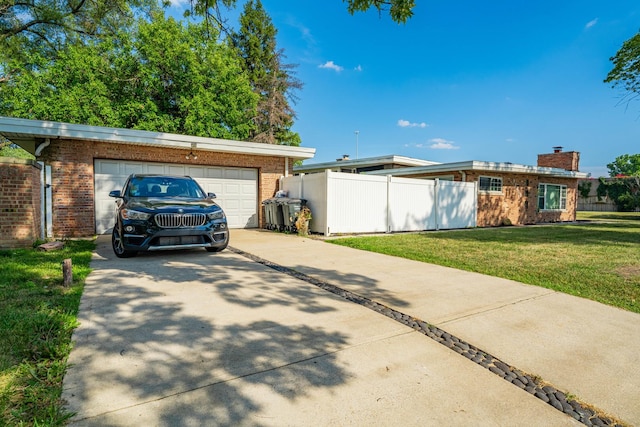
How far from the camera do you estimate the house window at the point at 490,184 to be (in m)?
16.1

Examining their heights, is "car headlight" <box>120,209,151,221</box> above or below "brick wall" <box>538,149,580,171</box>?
below

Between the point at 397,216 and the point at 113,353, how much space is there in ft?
33.8

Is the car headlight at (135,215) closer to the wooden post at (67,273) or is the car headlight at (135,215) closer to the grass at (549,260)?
the wooden post at (67,273)

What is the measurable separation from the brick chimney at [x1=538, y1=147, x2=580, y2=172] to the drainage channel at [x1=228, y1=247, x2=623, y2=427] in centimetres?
2298

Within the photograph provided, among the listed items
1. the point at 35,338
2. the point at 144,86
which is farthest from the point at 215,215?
the point at 144,86

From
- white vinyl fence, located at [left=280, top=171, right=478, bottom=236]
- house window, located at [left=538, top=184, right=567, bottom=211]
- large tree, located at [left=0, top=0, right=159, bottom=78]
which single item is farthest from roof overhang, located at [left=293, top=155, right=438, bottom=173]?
large tree, located at [left=0, top=0, right=159, bottom=78]

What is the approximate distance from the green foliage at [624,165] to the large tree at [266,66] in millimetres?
73812

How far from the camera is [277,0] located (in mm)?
9164

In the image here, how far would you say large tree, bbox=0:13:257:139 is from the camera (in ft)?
59.9

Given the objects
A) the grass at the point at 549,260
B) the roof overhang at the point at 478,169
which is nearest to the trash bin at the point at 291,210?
the grass at the point at 549,260

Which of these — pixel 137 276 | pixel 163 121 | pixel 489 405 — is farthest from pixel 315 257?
pixel 163 121

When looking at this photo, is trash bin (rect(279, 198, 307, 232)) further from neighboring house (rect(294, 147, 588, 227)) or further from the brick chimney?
the brick chimney

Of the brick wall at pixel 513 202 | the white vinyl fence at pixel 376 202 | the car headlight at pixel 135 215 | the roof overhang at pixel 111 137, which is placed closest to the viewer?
the car headlight at pixel 135 215

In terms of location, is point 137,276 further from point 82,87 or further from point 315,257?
point 82,87
